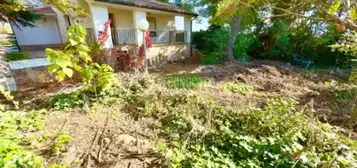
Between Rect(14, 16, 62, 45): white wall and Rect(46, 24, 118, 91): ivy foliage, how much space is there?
10106 millimetres

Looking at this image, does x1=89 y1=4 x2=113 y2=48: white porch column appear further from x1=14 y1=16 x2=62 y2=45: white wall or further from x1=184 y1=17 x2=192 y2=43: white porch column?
x1=184 y1=17 x2=192 y2=43: white porch column

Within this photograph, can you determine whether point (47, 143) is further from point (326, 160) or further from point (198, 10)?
point (198, 10)

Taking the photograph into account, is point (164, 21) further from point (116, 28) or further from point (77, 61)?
point (77, 61)

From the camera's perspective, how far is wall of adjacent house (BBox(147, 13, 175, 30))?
1489 centimetres

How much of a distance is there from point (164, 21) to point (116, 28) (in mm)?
5167

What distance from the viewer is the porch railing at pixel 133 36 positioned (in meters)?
Answer: 9.78

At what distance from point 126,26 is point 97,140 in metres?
10.6

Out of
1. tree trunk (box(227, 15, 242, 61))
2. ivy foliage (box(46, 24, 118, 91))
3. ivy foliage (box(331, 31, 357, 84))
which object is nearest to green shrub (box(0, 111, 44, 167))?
ivy foliage (box(46, 24, 118, 91))

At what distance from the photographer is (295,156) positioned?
8.38 ft

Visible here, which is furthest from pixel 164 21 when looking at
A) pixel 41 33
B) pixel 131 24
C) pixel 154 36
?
pixel 41 33

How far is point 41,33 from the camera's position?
41.9 feet

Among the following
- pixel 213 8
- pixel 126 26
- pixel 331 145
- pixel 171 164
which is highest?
pixel 213 8

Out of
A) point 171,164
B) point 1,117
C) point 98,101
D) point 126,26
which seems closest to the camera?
point 171,164

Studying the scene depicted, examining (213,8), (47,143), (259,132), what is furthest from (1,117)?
(213,8)
